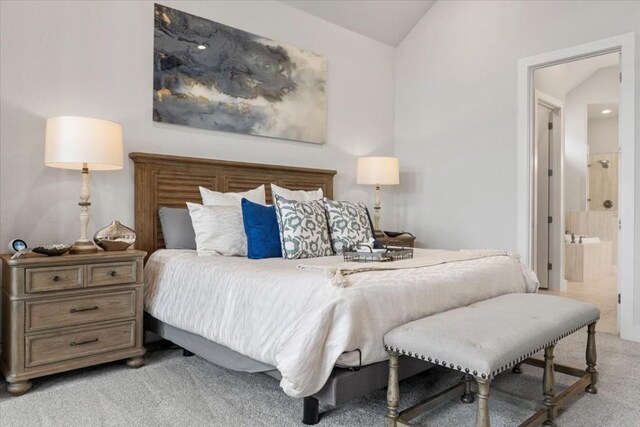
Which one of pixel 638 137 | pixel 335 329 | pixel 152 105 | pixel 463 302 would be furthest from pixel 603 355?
pixel 152 105

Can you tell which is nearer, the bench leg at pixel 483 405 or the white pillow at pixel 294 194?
the bench leg at pixel 483 405

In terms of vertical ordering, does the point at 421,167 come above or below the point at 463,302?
above

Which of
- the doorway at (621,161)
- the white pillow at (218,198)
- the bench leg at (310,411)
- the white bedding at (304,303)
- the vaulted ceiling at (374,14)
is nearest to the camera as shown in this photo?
the white bedding at (304,303)

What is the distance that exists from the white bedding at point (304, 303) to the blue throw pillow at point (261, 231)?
0.15 metres

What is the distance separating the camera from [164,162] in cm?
328

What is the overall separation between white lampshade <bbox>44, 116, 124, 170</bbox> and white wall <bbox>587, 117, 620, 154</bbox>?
8.32m

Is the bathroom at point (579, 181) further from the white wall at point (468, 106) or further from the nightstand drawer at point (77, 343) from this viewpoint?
the nightstand drawer at point (77, 343)

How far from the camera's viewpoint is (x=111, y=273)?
258cm

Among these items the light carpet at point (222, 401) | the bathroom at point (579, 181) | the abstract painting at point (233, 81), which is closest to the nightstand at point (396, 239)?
the abstract painting at point (233, 81)

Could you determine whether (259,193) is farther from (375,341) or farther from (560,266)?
(560,266)

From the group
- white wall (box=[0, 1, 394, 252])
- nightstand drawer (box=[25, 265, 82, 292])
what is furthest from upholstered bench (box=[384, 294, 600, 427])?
white wall (box=[0, 1, 394, 252])

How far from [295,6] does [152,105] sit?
1769mm

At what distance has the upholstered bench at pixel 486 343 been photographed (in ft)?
5.21

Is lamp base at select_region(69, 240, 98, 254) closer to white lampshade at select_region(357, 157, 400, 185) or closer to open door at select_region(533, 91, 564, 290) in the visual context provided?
white lampshade at select_region(357, 157, 400, 185)
